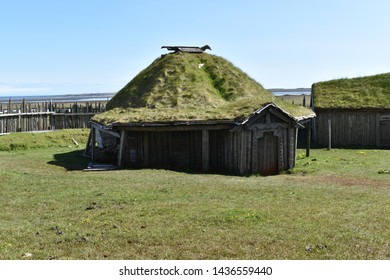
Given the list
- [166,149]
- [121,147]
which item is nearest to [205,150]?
[166,149]

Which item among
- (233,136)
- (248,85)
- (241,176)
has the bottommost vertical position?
(241,176)

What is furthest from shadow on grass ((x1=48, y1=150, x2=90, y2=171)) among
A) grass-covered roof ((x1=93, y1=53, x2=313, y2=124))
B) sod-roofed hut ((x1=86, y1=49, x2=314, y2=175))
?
grass-covered roof ((x1=93, y1=53, x2=313, y2=124))

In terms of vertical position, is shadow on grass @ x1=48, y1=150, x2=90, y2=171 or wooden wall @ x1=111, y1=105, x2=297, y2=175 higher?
wooden wall @ x1=111, y1=105, x2=297, y2=175

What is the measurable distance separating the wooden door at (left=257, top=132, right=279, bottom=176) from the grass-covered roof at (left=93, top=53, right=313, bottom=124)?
170 cm

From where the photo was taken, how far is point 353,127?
37656mm

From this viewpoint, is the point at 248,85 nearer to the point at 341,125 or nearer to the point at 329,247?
the point at 341,125

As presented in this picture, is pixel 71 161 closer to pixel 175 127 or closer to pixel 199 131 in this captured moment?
pixel 175 127

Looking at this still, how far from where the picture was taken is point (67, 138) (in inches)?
1479

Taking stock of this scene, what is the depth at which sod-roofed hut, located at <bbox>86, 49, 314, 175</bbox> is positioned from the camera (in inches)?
915

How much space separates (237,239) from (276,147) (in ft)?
46.0

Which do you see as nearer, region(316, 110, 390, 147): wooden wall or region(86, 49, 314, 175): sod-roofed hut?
region(86, 49, 314, 175): sod-roofed hut

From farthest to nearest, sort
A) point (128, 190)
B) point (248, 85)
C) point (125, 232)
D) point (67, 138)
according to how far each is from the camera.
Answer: point (67, 138), point (248, 85), point (128, 190), point (125, 232)

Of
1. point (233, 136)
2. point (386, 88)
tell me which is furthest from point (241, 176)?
point (386, 88)

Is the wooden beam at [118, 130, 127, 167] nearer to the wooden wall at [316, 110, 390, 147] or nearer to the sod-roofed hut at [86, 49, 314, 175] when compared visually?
the sod-roofed hut at [86, 49, 314, 175]
